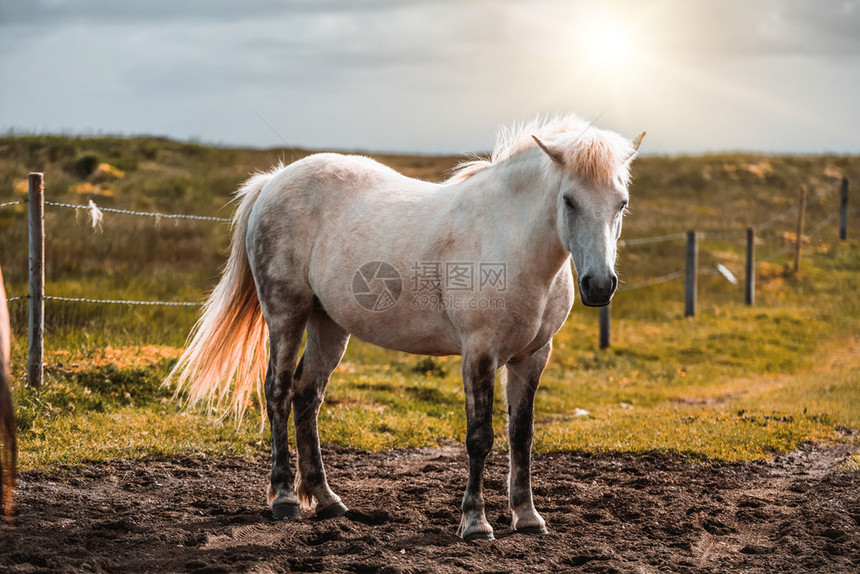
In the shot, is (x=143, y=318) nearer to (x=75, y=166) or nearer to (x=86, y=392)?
(x=86, y=392)

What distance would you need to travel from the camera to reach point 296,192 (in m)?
5.11

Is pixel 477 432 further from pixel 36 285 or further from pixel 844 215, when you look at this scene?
pixel 844 215

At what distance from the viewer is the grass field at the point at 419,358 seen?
21.9ft

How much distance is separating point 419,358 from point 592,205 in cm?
710

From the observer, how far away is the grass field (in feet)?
21.9

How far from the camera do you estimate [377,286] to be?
459cm

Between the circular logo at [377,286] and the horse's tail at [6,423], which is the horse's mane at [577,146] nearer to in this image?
the circular logo at [377,286]

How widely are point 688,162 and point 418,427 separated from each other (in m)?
31.4

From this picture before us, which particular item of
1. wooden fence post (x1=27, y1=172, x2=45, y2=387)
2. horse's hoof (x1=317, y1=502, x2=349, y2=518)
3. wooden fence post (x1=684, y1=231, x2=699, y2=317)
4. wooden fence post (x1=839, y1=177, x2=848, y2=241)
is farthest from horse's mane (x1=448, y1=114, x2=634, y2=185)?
wooden fence post (x1=839, y1=177, x2=848, y2=241)

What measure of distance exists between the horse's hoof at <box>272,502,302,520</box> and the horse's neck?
208 centimetres

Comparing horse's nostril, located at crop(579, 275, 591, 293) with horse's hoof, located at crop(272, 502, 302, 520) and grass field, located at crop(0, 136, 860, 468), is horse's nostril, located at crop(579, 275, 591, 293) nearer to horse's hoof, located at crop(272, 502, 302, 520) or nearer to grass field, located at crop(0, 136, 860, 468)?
horse's hoof, located at crop(272, 502, 302, 520)

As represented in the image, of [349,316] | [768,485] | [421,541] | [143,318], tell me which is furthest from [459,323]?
[143,318]

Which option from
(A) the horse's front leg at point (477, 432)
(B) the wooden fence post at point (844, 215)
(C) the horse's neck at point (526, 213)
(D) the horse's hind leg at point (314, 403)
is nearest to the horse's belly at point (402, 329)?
(A) the horse's front leg at point (477, 432)

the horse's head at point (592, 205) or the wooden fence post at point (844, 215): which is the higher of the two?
the wooden fence post at point (844, 215)
